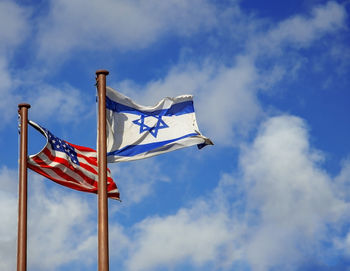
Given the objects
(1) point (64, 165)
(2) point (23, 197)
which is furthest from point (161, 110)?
(2) point (23, 197)

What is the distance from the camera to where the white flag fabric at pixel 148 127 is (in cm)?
1831

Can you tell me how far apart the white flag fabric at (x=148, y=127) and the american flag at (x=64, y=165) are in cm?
163

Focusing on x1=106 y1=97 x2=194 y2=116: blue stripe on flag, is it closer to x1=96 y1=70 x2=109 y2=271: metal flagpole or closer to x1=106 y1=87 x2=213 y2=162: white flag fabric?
x1=106 y1=87 x2=213 y2=162: white flag fabric

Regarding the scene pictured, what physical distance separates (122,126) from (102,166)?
2.84 m

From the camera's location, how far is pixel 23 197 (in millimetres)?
17719

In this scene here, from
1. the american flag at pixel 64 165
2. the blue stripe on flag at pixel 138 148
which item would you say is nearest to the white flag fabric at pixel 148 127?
the blue stripe on flag at pixel 138 148

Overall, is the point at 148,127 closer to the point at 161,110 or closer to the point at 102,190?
the point at 161,110

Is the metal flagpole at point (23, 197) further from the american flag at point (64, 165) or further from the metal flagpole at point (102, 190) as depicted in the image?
the metal flagpole at point (102, 190)

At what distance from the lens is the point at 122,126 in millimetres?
18609


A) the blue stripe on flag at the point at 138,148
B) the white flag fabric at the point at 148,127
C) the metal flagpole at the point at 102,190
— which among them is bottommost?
the metal flagpole at the point at 102,190

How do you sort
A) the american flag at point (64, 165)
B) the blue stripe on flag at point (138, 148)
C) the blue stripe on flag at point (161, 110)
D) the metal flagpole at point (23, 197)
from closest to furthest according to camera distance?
the metal flagpole at point (23, 197) → the blue stripe on flag at point (138, 148) → the blue stripe on flag at point (161, 110) → the american flag at point (64, 165)

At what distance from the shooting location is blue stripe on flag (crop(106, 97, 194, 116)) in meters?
18.5

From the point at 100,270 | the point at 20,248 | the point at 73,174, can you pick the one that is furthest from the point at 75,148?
the point at 100,270

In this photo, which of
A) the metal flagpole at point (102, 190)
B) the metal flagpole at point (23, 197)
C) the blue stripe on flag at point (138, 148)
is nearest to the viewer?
the metal flagpole at point (102, 190)
